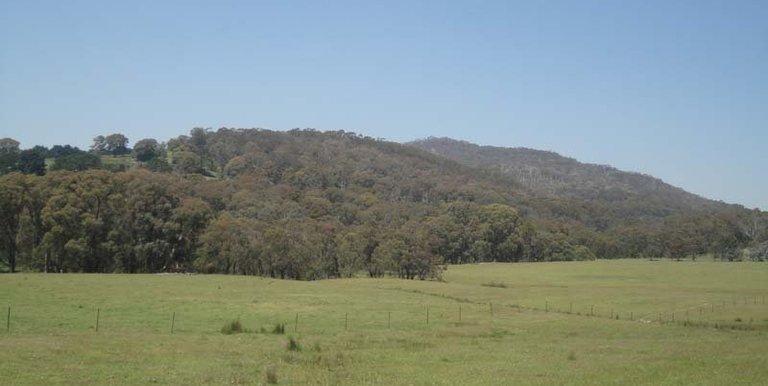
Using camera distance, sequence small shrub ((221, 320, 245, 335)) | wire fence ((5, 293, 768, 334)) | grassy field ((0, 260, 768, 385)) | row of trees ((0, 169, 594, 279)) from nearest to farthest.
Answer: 1. grassy field ((0, 260, 768, 385))
2. small shrub ((221, 320, 245, 335))
3. wire fence ((5, 293, 768, 334))
4. row of trees ((0, 169, 594, 279))

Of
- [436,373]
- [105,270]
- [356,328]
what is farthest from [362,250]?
[436,373]

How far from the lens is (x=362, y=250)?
128875 millimetres

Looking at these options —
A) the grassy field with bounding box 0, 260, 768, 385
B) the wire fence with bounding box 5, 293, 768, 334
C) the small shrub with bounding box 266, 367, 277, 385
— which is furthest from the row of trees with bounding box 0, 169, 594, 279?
the small shrub with bounding box 266, 367, 277, 385

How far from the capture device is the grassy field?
2561 centimetres

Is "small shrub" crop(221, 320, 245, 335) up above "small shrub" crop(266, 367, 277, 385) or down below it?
below

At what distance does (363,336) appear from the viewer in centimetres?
3919

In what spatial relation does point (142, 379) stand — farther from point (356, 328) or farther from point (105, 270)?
point (105, 270)

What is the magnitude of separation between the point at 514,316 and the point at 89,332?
33580 mm

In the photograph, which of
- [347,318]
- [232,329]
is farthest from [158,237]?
[232,329]

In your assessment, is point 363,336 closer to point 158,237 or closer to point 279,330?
point 279,330

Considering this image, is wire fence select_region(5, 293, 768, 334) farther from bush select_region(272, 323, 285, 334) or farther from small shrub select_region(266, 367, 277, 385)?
small shrub select_region(266, 367, 277, 385)

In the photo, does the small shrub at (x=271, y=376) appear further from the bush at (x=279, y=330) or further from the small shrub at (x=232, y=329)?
the bush at (x=279, y=330)

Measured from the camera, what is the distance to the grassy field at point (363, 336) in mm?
25609

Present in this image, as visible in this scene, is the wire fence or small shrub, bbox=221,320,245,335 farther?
the wire fence
